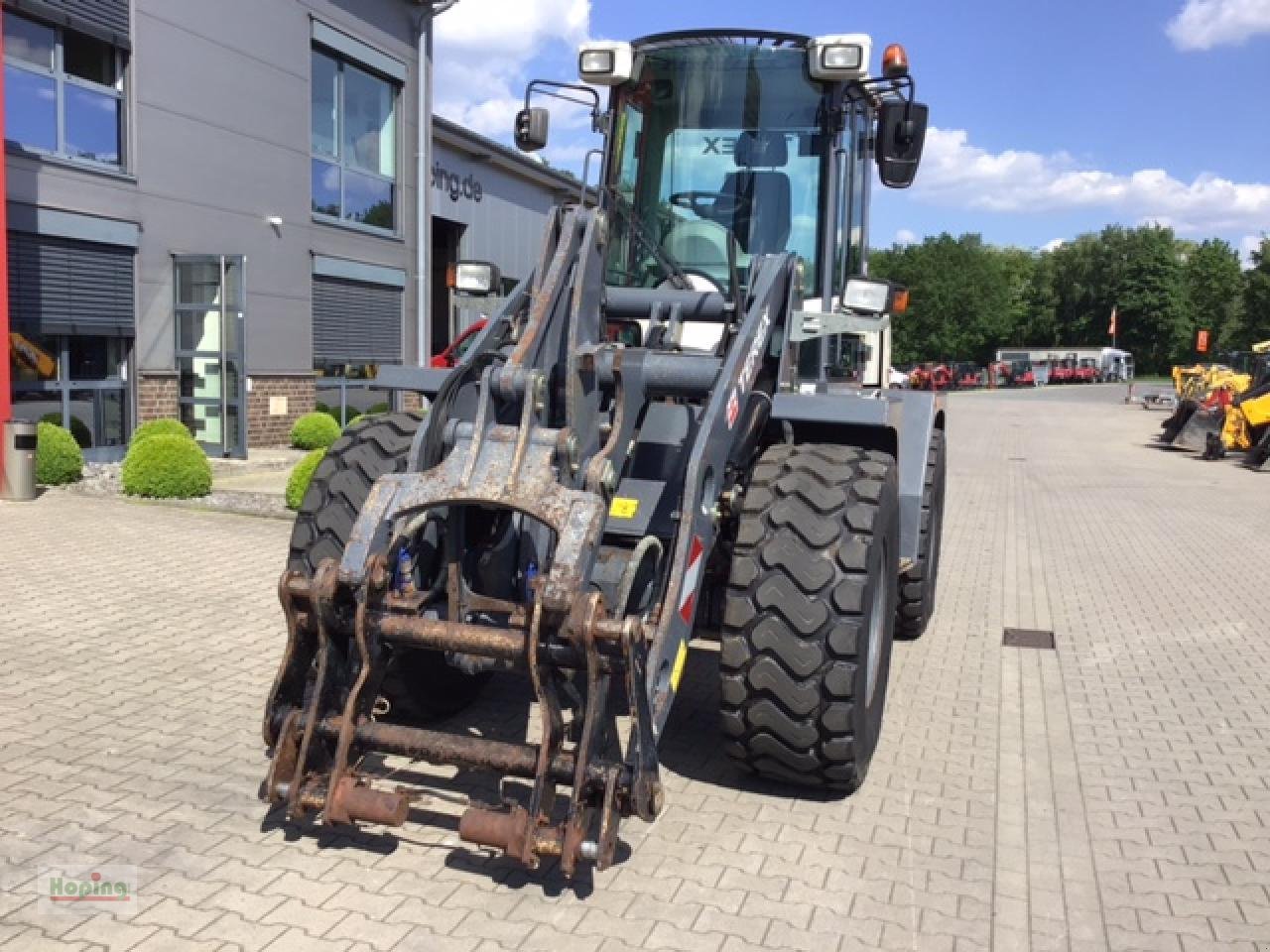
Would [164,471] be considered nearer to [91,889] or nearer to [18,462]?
[18,462]

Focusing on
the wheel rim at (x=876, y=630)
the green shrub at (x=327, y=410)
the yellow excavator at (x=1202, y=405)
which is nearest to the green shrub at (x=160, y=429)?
the green shrub at (x=327, y=410)

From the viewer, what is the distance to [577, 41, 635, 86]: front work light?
5.88 m

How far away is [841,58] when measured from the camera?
545cm

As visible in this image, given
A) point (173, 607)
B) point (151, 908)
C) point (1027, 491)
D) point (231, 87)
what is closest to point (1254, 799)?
point (151, 908)

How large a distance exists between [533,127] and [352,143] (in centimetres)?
1261

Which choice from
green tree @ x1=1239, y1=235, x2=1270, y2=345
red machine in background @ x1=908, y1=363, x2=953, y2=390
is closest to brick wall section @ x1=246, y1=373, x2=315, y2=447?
red machine in background @ x1=908, y1=363, x2=953, y2=390

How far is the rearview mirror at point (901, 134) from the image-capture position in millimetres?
5578

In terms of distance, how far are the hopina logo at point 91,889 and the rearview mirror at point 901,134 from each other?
446 centimetres

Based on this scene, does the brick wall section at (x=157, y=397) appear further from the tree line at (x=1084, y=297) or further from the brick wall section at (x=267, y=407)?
the tree line at (x=1084, y=297)

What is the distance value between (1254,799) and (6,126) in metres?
12.7

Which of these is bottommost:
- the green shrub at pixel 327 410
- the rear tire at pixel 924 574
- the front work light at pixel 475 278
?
the rear tire at pixel 924 574

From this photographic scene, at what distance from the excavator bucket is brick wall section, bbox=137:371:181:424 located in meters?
17.6

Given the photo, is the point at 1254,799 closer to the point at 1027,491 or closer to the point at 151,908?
the point at 151,908

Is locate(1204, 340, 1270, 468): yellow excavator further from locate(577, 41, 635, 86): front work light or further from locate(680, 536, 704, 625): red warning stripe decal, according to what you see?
locate(680, 536, 704, 625): red warning stripe decal
